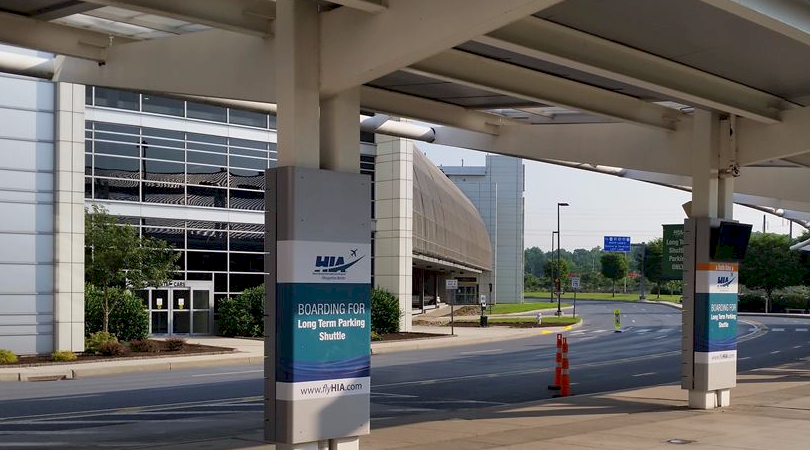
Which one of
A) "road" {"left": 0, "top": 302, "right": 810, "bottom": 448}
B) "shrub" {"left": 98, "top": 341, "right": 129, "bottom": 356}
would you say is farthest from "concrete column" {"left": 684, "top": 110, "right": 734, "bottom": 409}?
"shrub" {"left": 98, "top": 341, "right": 129, "bottom": 356}

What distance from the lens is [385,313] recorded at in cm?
4438

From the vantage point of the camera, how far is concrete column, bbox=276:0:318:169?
10.7 m

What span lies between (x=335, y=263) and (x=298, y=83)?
197 centimetres

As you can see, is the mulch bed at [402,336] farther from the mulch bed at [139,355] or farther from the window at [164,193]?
the window at [164,193]

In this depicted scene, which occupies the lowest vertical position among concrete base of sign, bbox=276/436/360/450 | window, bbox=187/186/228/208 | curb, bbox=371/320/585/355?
curb, bbox=371/320/585/355

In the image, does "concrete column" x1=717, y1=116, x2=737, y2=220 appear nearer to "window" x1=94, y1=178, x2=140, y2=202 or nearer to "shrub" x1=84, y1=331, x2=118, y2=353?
"shrub" x1=84, y1=331, x2=118, y2=353

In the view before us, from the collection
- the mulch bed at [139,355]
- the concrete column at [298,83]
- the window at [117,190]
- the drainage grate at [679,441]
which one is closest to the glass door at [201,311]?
the window at [117,190]

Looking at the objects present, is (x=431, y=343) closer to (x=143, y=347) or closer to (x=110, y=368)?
(x=143, y=347)

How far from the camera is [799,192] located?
27.5 metres

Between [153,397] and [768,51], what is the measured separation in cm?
1344

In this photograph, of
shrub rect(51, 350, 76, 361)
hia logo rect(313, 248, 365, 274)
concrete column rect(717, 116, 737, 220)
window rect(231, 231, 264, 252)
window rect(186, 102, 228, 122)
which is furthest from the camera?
window rect(231, 231, 264, 252)

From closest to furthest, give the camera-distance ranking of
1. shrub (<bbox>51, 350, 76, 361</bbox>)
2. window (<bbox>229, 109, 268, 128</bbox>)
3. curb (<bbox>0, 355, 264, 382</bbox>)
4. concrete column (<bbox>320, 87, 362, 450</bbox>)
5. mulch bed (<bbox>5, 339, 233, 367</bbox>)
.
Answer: concrete column (<bbox>320, 87, 362, 450</bbox>), curb (<bbox>0, 355, 264, 382</bbox>), mulch bed (<bbox>5, 339, 233, 367</bbox>), shrub (<bbox>51, 350, 76, 361</bbox>), window (<bbox>229, 109, 268, 128</bbox>)

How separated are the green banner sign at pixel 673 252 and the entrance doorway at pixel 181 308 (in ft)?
81.2

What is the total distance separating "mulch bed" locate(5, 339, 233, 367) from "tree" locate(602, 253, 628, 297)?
122492mm
